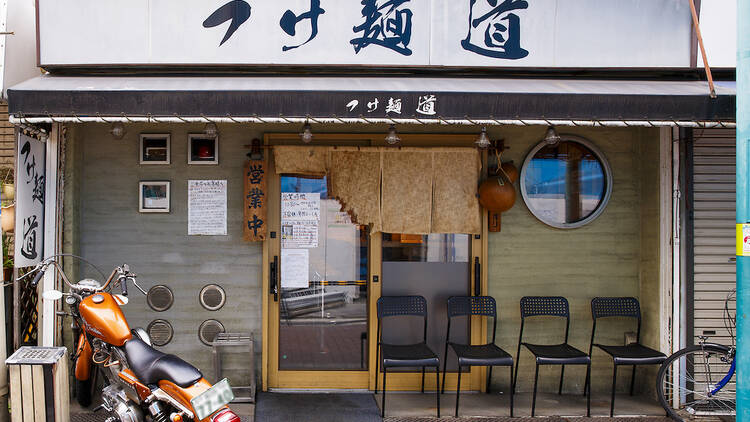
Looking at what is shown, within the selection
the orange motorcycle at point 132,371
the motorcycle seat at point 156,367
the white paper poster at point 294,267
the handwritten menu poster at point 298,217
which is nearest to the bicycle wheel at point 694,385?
the white paper poster at point 294,267

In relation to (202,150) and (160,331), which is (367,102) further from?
(160,331)

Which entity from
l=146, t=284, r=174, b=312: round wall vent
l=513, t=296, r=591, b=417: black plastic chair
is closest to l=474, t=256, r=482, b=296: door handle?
l=513, t=296, r=591, b=417: black plastic chair

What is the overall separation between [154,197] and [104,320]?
6.69ft

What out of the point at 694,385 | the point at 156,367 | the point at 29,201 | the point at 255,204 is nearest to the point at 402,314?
the point at 255,204

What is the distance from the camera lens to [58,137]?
510cm

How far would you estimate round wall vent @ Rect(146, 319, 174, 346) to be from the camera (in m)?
5.75

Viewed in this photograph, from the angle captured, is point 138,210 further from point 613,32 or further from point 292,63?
point 613,32

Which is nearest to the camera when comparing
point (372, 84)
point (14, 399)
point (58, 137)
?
point (14, 399)

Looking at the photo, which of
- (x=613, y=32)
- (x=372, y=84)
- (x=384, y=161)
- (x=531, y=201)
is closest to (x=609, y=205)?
(x=531, y=201)

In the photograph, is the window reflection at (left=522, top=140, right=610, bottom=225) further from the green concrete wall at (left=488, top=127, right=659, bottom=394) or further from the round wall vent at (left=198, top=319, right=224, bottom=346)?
the round wall vent at (left=198, top=319, right=224, bottom=346)

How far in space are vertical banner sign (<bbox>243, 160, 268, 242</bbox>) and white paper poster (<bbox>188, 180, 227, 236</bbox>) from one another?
31 cm

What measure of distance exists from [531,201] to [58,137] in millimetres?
4950

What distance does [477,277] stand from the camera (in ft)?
19.2

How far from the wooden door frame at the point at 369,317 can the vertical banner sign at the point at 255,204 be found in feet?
0.42
